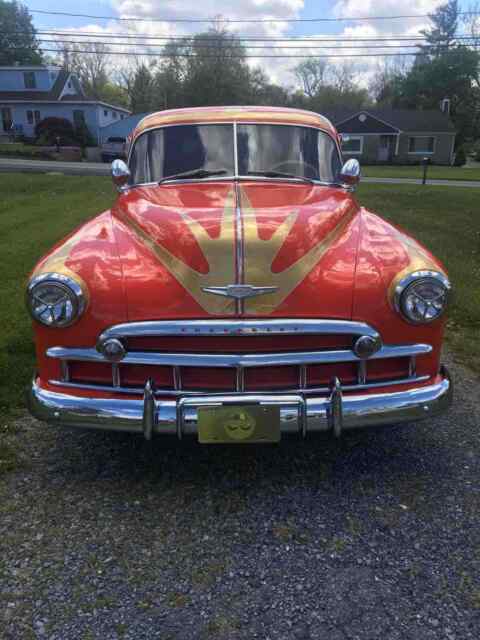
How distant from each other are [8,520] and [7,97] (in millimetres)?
43929

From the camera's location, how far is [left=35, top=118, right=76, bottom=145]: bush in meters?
35.1

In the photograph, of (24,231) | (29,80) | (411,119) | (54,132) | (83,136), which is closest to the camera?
(24,231)

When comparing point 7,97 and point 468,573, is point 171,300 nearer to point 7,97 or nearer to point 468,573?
point 468,573

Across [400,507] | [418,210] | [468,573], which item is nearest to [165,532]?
[400,507]

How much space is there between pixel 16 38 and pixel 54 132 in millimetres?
19460

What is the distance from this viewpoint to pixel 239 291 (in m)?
2.54

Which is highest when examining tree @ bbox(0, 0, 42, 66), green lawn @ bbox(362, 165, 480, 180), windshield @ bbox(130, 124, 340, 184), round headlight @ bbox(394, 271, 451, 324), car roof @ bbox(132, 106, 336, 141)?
tree @ bbox(0, 0, 42, 66)

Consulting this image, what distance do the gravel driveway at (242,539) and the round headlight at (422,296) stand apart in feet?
2.96

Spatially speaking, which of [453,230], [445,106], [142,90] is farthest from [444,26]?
[453,230]

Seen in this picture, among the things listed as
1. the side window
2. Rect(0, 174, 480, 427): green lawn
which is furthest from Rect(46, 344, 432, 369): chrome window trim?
the side window

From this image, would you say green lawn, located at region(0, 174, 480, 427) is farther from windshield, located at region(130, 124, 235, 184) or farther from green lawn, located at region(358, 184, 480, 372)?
windshield, located at region(130, 124, 235, 184)

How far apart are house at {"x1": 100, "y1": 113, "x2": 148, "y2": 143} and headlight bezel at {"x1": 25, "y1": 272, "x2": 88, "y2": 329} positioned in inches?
1382

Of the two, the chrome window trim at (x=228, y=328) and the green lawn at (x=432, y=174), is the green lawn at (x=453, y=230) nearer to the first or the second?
the chrome window trim at (x=228, y=328)

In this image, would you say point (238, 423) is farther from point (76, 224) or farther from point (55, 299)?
point (76, 224)
